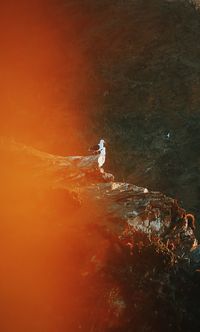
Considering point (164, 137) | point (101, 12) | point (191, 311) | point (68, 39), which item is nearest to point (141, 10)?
point (101, 12)

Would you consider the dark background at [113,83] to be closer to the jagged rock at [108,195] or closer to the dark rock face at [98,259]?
the jagged rock at [108,195]

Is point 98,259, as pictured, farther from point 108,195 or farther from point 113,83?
point 113,83

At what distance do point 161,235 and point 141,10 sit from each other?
59.6ft

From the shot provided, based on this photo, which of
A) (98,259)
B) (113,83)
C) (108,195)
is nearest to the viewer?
(98,259)

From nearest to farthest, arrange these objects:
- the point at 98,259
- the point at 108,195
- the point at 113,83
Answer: the point at 98,259, the point at 108,195, the point at 113,83

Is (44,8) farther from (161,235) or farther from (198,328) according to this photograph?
(198,328)

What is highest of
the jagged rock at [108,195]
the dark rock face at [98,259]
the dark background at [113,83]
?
the dark background at [113,83]

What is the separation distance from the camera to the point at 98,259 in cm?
807

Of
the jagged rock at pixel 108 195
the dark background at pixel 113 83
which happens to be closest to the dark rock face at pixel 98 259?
the jagged rock at pixel 108 195

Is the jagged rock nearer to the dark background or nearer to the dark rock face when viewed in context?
the dark rock face

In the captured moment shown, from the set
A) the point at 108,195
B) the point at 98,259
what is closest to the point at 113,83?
the point at 108,195

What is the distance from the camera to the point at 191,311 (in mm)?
7801

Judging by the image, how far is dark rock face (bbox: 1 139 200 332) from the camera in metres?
7.54

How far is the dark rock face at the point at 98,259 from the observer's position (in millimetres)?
7535
